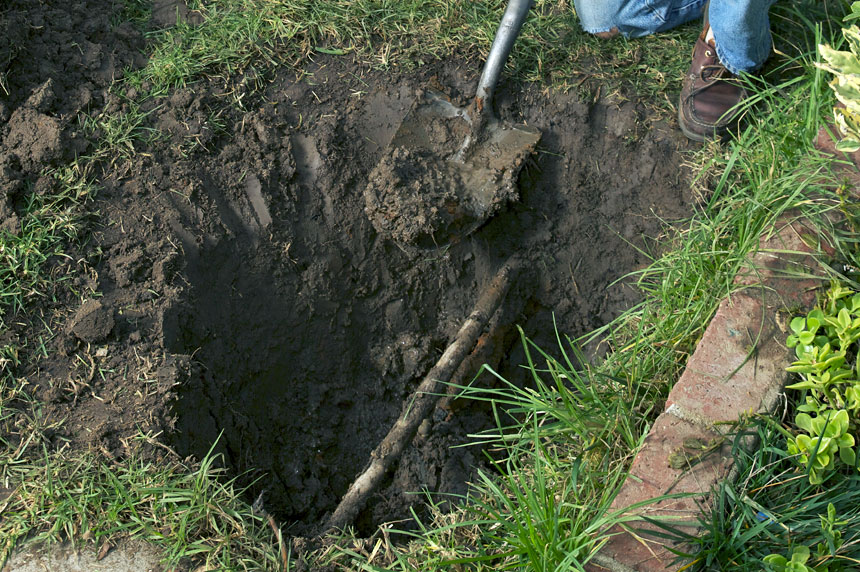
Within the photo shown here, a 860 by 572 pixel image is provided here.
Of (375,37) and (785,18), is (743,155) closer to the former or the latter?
(785,18)

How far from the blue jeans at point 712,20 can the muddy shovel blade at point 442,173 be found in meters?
0.55

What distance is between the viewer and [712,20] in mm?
2436

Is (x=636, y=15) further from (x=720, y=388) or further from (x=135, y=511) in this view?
(x=135, y=511)

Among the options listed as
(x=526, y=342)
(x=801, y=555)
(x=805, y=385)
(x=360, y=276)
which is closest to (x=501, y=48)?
(x=360, y=276)

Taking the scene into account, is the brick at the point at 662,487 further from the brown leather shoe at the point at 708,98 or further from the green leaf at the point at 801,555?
the brown leather shoe at the point at 708,98

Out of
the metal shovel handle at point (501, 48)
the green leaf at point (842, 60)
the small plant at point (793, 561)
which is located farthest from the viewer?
the metal shovel handle at point (501, 48)

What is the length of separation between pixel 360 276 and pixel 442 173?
0.49 meters

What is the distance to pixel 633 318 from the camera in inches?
95.0

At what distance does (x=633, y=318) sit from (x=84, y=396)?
1772mm

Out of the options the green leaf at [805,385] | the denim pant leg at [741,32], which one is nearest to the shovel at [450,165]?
the denim pant leg at [741,32]

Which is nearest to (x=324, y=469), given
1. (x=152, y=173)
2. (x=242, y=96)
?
(x=152, y=173)

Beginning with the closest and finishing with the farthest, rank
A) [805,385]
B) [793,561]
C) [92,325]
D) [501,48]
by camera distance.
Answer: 1. [793,561]
2. [805,385]
3. [92,325]
4. [501,48]

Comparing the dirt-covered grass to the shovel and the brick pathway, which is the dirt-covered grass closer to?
the brick pathway

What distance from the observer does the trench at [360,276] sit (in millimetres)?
2357
